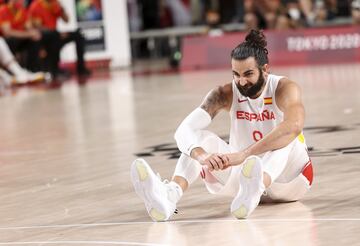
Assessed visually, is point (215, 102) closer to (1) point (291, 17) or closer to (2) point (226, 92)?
(2) point (226, 92)

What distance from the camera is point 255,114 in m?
6.39

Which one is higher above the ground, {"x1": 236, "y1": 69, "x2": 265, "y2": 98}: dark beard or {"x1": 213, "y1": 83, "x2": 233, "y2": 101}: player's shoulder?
{"x1": 236, "y1": 69, "x2": 265, "y2": 98}: dark beard

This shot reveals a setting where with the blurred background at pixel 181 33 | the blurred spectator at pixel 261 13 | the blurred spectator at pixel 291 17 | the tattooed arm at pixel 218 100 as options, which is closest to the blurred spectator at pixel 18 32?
the blurred background at pixel 181 33

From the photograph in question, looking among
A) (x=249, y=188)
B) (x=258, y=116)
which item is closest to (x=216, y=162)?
(x=249, y=188)

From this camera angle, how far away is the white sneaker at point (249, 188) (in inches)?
226

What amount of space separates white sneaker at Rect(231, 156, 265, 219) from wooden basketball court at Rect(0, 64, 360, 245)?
0.27 feet

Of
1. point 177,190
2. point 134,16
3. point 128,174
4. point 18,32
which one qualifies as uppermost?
point 177,190

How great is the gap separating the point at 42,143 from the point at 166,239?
227 inches

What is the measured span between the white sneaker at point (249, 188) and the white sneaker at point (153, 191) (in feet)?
1.34

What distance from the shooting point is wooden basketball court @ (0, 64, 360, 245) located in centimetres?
571

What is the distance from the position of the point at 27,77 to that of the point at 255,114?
16061 millimetres

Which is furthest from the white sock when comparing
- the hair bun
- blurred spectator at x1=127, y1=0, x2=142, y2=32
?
blurred spectator at x1=127, y1=0, x2=142, y2=32

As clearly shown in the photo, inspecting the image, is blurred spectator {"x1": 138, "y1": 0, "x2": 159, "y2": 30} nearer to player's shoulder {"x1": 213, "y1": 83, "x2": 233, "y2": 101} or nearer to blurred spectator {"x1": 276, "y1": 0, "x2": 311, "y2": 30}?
blurred spectator {"x1": 276, "y1": 0, "x2": 311, "y2": 30}

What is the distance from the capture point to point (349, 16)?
23.4m
